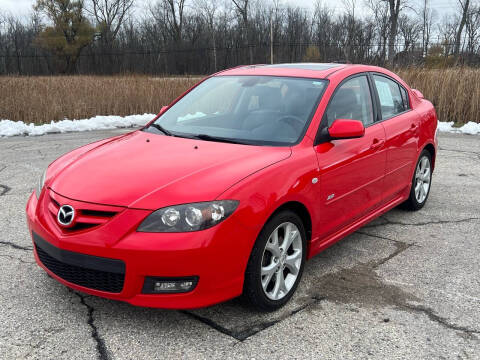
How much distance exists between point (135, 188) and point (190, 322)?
35.6 inches

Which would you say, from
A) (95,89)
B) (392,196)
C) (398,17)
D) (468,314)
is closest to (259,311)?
(468,314)

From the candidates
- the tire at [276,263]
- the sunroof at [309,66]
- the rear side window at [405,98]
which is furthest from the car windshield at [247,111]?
the rear side window at [405,98]

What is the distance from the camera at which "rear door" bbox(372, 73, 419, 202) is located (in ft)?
14.6

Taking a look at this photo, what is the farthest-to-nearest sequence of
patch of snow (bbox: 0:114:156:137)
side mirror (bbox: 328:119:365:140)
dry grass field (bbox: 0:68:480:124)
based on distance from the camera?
dry grass field (bbox: 0:68:480:124) → patch of snow (bbox: 0:114:156:137) → side mirror (bbox: 328:119:365:140)

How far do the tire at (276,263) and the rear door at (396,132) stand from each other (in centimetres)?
153

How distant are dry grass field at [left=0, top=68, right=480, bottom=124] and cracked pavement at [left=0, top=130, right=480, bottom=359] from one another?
863 centimetres

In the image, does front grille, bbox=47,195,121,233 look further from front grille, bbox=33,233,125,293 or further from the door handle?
the door handle

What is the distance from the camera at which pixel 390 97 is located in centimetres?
479

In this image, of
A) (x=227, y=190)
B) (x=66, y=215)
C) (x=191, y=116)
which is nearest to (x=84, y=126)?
(x=191, y=116)

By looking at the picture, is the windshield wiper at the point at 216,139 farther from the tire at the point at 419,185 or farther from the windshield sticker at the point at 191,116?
the tire at the point at 419,185

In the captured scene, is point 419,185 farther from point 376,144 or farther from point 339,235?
point 339,235

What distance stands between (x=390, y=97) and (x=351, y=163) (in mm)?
1372

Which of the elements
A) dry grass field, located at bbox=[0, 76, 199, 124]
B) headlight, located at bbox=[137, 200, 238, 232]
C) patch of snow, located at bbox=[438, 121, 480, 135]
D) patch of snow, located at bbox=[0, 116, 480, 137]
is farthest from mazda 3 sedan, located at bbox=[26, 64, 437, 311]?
dry grass field, located at bbox=[0, 76, 199, 124]

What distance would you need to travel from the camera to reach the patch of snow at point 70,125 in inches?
429
